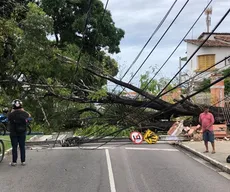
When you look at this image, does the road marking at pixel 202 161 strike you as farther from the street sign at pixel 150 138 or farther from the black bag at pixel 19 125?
the black bag at pixel 19 125

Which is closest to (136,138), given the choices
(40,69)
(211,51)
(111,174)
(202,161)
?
(202,161)

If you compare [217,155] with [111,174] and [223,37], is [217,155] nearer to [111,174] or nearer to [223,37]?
[111,174]

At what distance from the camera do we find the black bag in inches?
484

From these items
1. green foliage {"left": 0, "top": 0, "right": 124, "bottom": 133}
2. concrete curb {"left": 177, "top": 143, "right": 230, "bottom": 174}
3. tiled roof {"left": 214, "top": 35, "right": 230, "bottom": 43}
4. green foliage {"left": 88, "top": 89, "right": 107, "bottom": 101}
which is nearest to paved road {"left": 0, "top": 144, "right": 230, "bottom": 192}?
concrete curb {"left": 177, "top": 143, "right": 230, "bottom": 174}

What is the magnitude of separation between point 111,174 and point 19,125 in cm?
341

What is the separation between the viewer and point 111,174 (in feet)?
34.7

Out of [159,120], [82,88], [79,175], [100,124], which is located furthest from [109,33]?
[79,175]

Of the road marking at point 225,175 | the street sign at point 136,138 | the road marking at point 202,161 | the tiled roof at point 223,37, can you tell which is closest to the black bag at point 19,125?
the road marking at point 202,161

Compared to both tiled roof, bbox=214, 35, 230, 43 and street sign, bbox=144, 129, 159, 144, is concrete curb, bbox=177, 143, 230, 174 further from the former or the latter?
tiled roof, bbox=214, 35, 230, 43

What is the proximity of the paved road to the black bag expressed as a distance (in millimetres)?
1074

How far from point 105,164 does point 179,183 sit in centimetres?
346

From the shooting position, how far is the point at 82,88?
54.2ft

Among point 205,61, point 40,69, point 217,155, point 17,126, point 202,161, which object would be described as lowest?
point 202,161

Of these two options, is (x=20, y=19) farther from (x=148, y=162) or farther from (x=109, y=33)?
(x=109, y=33)
